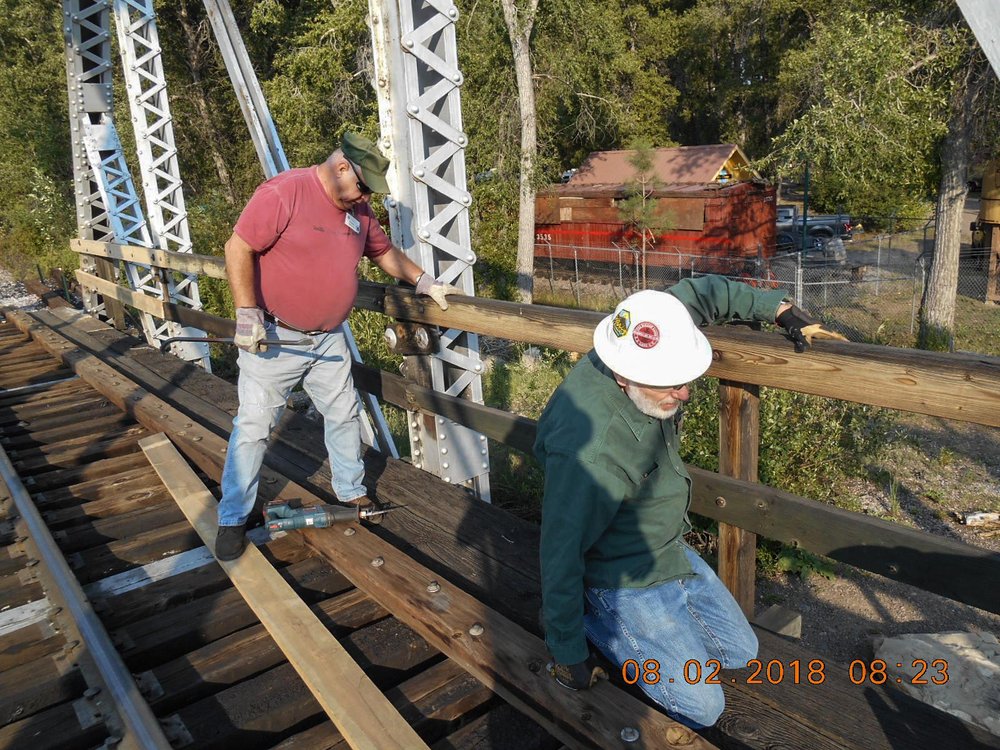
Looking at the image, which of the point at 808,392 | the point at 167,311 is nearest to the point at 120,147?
the point at 167,311

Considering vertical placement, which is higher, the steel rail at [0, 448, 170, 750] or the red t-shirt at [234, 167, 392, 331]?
the red t-shirt at [234, 167, 392, 331]

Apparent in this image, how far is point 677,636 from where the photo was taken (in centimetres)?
264

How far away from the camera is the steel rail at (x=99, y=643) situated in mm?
2584

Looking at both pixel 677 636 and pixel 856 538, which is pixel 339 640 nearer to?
pixel 677 636

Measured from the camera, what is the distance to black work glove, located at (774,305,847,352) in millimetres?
2617

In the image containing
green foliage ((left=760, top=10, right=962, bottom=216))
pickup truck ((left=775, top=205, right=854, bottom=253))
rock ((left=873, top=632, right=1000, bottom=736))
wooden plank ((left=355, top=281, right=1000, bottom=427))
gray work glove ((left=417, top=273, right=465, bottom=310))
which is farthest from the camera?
pickup truck ((left=775, top=205, right=854, bottom=253))

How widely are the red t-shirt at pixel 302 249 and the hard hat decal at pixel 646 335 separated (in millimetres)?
1802

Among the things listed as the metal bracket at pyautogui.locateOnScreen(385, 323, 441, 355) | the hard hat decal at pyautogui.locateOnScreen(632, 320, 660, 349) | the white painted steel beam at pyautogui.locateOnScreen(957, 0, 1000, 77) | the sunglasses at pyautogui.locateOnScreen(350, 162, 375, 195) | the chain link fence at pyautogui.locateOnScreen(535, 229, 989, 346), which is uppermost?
the white painted steel beam at pyautogui.locateOnScreen(957, 0, 1000, 77)

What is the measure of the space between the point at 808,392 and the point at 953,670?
4000 mm

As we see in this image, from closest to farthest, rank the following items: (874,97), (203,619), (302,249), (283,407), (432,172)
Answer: (203,619), (302,249), (283,407), (432,172), (874,97)

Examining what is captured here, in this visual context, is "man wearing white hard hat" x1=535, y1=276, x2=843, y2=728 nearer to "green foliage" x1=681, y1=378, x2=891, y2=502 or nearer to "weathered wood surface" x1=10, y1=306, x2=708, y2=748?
"weathered wood surface" x1=10, y1=306, x2=708, y2=748

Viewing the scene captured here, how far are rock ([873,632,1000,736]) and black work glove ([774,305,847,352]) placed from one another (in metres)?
3.10

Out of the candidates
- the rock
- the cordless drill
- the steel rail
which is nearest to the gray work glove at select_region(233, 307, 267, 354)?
the cordless drill

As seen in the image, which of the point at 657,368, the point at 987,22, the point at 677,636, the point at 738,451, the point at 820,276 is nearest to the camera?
the point at 987,22
